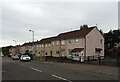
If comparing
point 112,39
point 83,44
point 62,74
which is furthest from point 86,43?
point 112,39

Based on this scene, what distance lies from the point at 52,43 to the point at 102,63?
3894 centimetres

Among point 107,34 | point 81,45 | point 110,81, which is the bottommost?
point 110,81

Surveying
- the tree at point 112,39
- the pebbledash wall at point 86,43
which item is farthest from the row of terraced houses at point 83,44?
the tree at point 112,39

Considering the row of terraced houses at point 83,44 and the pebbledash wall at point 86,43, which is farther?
the pebbledash wall at point 86,43

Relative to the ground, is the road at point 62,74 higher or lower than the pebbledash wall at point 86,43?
lower

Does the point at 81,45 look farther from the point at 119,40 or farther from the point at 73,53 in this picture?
the point at 119,40

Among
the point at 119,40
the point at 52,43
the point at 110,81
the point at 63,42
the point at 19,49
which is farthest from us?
the point at 19,49

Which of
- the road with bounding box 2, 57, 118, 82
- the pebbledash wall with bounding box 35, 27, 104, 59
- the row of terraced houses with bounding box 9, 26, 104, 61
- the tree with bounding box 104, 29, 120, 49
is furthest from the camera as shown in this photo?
the tree with bounding box 104, 29, 120, 49

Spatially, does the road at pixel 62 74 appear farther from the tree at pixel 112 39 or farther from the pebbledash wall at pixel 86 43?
the tree at pixel 112 39

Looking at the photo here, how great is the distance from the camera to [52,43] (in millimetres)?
62531

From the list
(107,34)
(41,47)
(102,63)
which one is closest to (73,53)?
(102,63)

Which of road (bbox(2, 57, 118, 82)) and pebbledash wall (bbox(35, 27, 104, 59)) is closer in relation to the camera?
road (bbox(2, 57, 118, 82))

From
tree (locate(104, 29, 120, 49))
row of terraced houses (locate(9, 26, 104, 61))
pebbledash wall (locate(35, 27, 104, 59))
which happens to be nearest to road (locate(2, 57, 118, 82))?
row of terraced houses (locate(9, 26, 104, 61))

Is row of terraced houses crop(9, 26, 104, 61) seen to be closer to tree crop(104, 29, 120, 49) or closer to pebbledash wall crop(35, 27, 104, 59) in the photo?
pebbledash wall crop(35, 27, 104, 59)
